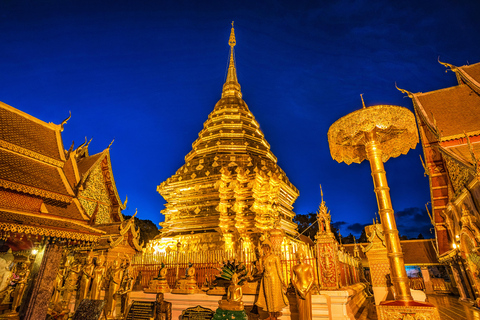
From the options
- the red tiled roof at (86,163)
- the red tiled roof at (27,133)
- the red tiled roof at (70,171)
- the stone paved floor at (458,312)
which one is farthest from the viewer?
the red tiled roof at (86,163)

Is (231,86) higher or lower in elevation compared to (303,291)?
higher

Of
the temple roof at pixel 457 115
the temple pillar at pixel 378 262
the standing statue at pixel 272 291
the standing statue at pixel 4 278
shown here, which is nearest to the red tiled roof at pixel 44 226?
the standing statue at pixel 4 278

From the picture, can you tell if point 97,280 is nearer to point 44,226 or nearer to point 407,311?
point 44,226

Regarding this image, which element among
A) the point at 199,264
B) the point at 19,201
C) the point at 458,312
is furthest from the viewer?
the point at 199,264

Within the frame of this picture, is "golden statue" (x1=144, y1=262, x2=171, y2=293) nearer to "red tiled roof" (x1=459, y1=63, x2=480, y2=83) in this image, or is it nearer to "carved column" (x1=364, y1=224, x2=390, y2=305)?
"carved column" (x1=364, y1=224, x2=390, y2=305)

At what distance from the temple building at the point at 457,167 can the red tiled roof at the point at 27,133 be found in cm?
1153

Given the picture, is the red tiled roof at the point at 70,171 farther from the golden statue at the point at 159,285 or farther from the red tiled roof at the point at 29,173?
the golden statue at the point at 159,285

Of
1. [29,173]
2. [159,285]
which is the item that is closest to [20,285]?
[29,173]

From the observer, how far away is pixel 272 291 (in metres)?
4.77

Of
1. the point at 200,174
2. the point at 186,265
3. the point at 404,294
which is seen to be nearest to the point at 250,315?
the point at 404,294

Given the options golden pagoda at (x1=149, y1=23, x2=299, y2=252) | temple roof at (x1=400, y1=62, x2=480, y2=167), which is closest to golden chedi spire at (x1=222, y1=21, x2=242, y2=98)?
golden pagoda at (x1=149, y1=23, x2=299, y2=252)

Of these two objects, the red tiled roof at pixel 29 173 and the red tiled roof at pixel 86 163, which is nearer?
the red tiled roof at pixel 29 173

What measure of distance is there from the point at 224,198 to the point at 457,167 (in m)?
8.33

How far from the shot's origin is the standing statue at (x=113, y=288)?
20.9ft
